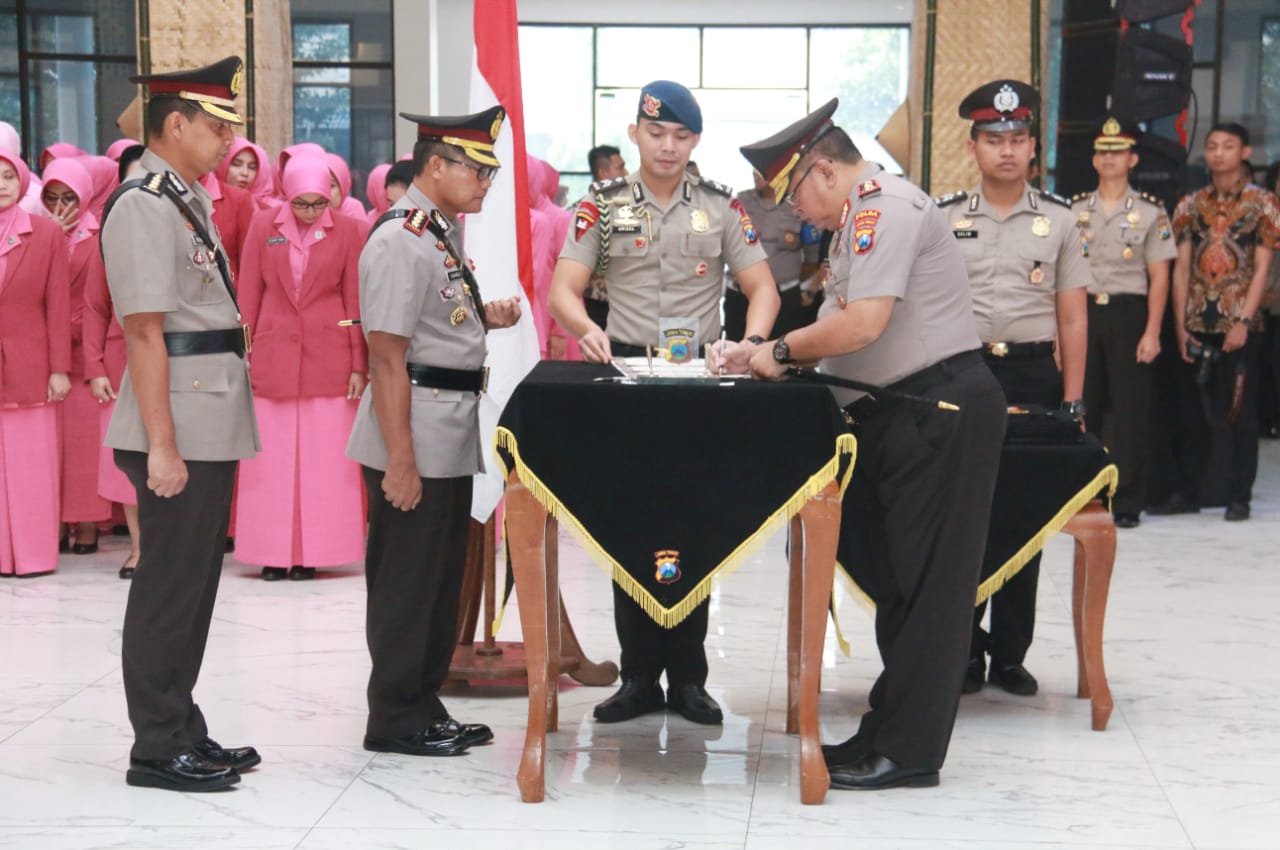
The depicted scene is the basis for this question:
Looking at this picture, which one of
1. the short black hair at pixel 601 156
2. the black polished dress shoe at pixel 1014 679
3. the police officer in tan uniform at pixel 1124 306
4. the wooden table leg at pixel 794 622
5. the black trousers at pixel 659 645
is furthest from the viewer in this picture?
the short black hair at pixel 601 156

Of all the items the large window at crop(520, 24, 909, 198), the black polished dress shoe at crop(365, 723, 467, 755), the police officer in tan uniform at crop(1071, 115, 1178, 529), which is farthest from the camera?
the large window at crop(520, 24, 909, 198)

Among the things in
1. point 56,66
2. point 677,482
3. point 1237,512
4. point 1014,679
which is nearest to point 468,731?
point 677,482

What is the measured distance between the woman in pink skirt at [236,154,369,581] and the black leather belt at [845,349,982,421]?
2.99 metres

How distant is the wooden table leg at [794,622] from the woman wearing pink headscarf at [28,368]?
339cm

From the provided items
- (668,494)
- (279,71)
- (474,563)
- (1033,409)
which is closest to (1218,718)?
(1033,409)

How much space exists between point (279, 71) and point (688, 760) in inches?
214

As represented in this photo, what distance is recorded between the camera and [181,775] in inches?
139

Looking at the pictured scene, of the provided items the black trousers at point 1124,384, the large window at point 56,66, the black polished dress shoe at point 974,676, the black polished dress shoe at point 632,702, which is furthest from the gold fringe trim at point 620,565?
the large window at point 56,66

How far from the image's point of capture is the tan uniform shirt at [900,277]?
11.3ft

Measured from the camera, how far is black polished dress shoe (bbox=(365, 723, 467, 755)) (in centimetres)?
380

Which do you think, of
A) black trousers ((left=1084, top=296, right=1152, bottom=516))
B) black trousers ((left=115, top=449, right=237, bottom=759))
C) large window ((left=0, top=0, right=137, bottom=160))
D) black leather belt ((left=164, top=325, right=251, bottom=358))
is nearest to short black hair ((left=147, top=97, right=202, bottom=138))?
black leather belt ((left=164, top=325, right=251, bottom=358))

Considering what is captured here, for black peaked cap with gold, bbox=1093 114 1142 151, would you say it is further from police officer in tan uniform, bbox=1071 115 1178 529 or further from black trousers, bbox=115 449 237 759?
black trousers, bbox=115 449 237 759

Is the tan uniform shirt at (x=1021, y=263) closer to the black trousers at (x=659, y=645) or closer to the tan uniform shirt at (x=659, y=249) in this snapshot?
the tan uniform shirt at (x=659, y=249)

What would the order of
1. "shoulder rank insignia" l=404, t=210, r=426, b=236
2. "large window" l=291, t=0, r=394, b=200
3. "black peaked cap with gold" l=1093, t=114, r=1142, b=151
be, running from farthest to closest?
"large window" l=291, t=0, r=394, b=200 < "black peaked cap with gold" l=1093, t=114, r=1142, b=151 < "shoulder rank insignia" l=404, t=210, r=426, b=236
